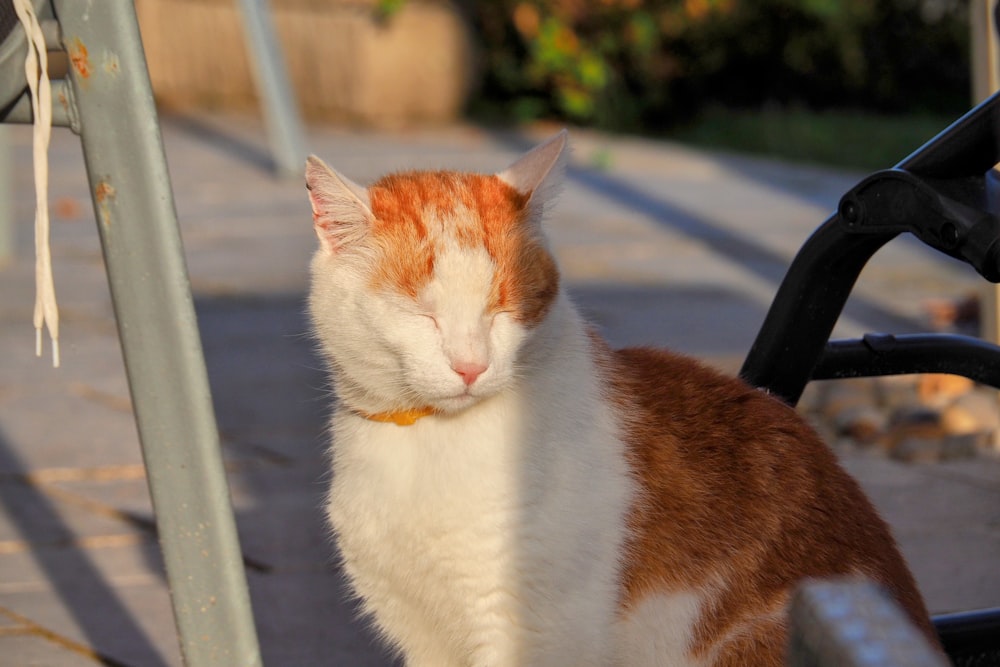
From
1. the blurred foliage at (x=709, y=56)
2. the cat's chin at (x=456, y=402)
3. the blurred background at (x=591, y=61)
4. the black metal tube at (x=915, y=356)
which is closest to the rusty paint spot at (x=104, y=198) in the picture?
the cat's chin at (x=456, y=402)

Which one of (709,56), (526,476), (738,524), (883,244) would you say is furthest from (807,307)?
(709,56)

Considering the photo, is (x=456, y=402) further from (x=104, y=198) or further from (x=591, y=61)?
(x=591, y=61)

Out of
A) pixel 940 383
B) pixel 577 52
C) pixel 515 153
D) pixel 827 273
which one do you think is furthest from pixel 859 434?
pixel 577 52

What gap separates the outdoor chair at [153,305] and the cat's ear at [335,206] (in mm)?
448

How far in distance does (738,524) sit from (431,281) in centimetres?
61

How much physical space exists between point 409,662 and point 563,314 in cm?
65

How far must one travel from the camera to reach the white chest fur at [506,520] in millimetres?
1785

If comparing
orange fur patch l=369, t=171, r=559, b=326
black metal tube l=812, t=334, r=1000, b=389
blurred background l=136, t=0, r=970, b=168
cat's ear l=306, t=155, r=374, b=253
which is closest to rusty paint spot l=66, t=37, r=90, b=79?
cat's ear l=306, t=155, r=374, b=253

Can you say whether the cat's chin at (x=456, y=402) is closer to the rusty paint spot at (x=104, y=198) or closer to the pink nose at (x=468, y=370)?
the pink nose at (x=468, y=370)

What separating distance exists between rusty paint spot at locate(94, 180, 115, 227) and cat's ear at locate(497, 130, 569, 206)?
75 centimetres

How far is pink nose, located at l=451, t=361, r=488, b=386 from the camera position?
5.69 feet

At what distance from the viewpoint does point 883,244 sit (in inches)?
77.7

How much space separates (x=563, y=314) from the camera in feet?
6.44

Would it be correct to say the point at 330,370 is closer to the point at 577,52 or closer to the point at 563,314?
the point at 563,314
